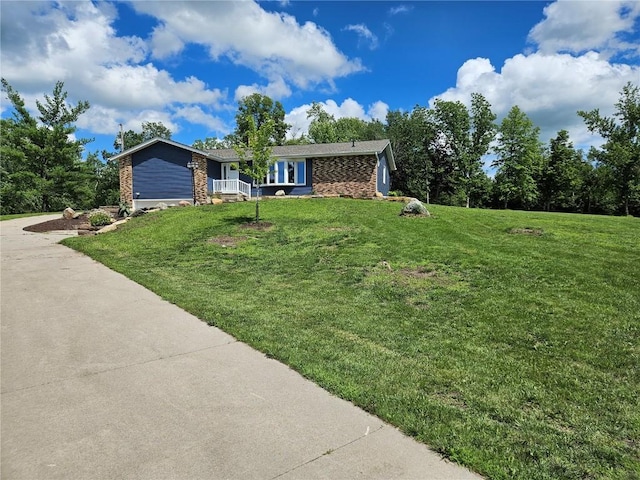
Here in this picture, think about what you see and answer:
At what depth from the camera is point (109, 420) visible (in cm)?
288

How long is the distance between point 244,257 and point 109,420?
7003 mm

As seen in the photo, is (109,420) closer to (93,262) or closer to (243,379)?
(243,379)

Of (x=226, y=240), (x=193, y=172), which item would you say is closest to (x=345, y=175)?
(x=193, y=172)

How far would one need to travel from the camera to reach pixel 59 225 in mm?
16516

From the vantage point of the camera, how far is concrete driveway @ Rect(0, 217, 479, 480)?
2.39 meters

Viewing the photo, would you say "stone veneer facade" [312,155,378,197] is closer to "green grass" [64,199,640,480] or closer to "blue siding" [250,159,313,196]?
"blue siding" [250,159,313,196]

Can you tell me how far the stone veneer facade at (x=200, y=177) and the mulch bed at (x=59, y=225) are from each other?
5894 millimetres

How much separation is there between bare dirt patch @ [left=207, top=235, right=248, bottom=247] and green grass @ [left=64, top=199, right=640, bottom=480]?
409 mm

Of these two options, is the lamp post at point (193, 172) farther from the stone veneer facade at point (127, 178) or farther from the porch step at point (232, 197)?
the stone veneer facade at point (127, 178)

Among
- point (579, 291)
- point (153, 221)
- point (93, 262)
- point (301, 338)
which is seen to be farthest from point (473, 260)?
point (153, 221)

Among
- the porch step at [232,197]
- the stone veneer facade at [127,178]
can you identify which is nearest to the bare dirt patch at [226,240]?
the porch step at [232,197]

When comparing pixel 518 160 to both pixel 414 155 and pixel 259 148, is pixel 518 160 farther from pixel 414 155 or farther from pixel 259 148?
pixel 259 148

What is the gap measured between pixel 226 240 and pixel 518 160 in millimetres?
35524

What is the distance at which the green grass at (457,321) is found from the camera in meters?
2.76
